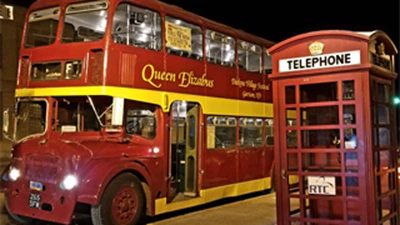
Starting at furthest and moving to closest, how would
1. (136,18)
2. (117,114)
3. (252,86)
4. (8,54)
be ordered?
(8,54) → (252,86) → (136,18) → (117,114)

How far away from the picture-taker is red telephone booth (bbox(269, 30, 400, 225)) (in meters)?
5.42

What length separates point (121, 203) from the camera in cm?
773

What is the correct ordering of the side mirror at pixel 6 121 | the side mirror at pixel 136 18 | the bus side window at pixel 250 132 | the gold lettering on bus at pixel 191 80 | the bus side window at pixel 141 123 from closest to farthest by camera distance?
1. the side mirror at pixel 136 18
2. the side mirror at pixel 6 121
3. the bus side window at pixel 141 123
4. the gold lettering on bus at pixel 191 80
5. the bus side window at pixel 250 132

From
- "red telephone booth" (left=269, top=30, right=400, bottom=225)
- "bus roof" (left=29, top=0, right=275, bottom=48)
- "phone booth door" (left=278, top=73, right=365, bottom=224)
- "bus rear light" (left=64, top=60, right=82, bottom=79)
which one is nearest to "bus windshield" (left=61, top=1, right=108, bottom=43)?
"bus roof" (left=29, top=0, right=275, bottom=48)

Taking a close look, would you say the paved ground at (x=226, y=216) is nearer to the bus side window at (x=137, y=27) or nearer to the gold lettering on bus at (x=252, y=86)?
the gold lettering on bus at (x=252, y=86)

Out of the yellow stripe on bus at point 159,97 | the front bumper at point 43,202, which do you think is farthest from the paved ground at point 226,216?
the yellow stripe on bus at point 159,97

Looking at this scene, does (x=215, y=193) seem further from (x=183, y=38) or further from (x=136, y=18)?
(x=136, y=18)

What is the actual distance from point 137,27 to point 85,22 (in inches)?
39.2

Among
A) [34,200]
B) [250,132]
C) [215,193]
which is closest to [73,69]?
[34,200]

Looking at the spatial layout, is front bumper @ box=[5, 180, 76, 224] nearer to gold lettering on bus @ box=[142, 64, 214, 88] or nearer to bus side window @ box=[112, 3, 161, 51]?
gold lettering on bus @ box=[142, 64, 214, 88]

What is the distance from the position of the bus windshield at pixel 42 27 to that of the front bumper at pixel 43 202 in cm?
277

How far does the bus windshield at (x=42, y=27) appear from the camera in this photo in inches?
339

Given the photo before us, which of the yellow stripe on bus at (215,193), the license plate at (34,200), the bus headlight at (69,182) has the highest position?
the bus headlight at (69,182)

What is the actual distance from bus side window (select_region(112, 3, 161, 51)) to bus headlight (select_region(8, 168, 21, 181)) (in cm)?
287
